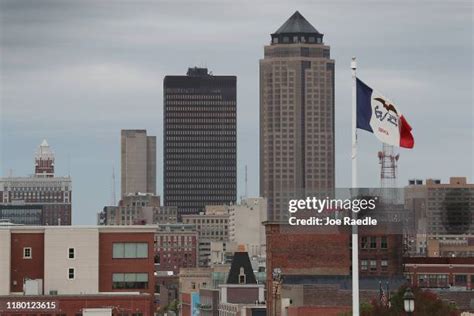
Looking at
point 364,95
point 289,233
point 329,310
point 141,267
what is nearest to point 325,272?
point 289,233

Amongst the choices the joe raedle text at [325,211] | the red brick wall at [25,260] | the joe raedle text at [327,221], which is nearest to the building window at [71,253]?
the red brick wall at [25,260]

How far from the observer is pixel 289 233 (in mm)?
194125

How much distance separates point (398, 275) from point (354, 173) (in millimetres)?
122528

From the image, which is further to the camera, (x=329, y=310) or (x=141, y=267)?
(x=329, y=310)

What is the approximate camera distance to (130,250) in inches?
5595

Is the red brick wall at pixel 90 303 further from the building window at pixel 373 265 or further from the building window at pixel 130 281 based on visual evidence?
the building window at pixel 373 265

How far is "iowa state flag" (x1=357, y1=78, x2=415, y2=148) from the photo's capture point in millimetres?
75375

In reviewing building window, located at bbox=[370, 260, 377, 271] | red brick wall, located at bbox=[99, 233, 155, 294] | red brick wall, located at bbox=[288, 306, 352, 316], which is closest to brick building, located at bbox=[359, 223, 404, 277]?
building window, located at bbox=[370, 260, 377, 271]

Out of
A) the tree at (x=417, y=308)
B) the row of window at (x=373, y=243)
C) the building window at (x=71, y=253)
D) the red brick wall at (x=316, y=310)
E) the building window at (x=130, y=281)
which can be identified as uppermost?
the row of window at (x=373, y=243)

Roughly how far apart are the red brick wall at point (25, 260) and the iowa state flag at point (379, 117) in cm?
6988

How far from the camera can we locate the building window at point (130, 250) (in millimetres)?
141750

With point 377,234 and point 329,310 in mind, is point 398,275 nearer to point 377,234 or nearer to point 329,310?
point 377,234

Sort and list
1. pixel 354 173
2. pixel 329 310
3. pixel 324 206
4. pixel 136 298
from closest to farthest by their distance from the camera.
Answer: pixel 354 173, pixel 136 298, pixel 329 310, pixel 324 206

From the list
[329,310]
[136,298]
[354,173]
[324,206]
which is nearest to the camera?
[354,173]
